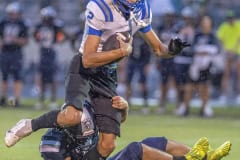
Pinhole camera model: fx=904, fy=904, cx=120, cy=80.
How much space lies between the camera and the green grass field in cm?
1029

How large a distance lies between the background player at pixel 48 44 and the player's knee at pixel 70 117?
8.12m

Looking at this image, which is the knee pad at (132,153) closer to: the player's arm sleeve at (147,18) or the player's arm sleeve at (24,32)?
the player's arm sleeve at (147,18)

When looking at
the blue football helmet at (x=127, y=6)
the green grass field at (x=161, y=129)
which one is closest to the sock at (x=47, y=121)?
the blue football helmet at (x=127, y=6)

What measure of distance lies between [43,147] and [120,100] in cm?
84


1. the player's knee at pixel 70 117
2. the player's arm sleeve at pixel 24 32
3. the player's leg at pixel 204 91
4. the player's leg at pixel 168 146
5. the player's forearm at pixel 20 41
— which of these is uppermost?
the player's knee at pixel 70 117

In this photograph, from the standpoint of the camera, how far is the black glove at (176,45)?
816 cm

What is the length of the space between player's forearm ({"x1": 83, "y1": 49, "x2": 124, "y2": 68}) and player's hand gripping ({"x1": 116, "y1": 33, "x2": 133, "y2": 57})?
0.04m

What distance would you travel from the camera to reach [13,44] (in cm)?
1639

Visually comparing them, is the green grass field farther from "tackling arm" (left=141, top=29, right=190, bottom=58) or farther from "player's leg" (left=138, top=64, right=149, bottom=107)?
"tackling arm" (left=141, top=29, right=190, bottom=58)

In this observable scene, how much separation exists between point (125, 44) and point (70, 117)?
0.80 m

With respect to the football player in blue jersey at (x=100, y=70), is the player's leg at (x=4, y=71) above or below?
below

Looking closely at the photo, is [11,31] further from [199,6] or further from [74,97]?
[74,97]

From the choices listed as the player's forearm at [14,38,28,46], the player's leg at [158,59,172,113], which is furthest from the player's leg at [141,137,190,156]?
the player's forearm at [14,38,28,46]

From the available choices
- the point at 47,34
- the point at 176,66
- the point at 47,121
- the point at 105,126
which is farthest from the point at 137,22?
the point at 47,34
